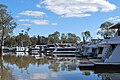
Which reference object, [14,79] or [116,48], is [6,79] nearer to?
Answer: [14,79]

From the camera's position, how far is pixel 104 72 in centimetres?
2945

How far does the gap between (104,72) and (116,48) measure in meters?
5.57

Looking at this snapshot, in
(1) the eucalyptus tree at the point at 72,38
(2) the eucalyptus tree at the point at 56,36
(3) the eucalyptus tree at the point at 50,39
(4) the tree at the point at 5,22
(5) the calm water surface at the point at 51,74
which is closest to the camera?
(5) the calm water surface at the point at 51,74

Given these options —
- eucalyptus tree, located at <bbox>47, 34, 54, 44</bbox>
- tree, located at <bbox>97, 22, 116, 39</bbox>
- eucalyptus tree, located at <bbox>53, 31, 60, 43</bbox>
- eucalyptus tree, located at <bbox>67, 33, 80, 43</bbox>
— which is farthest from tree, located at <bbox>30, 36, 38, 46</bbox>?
tree, located at <bbox>97, 22, 116, 39</bbox>

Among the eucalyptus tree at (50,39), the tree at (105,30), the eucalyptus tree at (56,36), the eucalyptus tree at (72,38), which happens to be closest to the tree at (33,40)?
the eucalyptus tree at (50,39)

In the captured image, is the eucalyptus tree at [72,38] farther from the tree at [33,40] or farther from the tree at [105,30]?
the tree at [105,30]

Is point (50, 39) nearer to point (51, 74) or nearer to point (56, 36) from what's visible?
point (56, 36)

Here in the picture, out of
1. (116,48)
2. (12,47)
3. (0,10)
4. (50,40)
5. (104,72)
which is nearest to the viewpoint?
(104,72)

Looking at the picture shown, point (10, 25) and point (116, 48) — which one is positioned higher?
point (10, 25)

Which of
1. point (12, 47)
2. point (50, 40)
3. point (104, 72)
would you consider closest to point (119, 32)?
point (104, 72)

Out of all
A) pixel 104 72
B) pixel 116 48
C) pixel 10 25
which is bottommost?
pixel 104 72

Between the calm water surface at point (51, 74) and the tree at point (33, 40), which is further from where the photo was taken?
the tree at point (33, 40)

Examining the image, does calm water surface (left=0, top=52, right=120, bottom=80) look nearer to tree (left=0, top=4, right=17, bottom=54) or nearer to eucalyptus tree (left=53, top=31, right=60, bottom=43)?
tree (left=0, top=4, right=17, bottom=54)

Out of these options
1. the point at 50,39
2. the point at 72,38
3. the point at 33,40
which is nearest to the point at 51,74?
the point at 72,38
